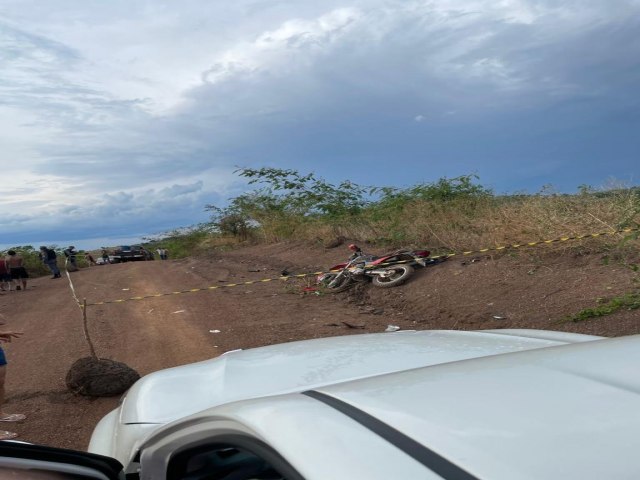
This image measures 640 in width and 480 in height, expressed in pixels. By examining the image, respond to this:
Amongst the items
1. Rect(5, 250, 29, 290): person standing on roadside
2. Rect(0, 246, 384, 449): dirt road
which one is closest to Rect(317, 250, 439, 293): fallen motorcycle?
Rect(0, 246, 384, 449): dirt road

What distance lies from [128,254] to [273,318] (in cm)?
3094

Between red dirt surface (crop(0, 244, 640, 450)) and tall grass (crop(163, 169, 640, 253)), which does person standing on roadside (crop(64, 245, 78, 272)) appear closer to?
tall grass (crop(163, 169, 640, 253))

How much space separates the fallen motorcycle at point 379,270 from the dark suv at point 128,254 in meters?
29.0

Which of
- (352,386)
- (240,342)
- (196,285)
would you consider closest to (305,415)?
(352,386)

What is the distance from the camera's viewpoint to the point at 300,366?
8.36 ft

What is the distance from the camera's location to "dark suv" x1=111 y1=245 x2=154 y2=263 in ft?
125

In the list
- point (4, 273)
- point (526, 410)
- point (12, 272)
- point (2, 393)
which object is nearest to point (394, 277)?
point (2, 393)

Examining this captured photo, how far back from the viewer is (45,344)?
30.3ft

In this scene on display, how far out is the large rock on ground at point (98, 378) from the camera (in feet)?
19.6

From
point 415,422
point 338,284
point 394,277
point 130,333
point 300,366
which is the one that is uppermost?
point 415,422

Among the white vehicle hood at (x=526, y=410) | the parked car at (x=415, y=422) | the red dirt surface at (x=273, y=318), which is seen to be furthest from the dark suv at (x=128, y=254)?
the white vehicle hood at (x=526, y=410)

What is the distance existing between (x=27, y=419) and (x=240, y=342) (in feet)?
9.93

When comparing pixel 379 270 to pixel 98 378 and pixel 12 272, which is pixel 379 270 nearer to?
pixel 98 378

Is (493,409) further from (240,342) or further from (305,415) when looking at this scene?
(240,342)
